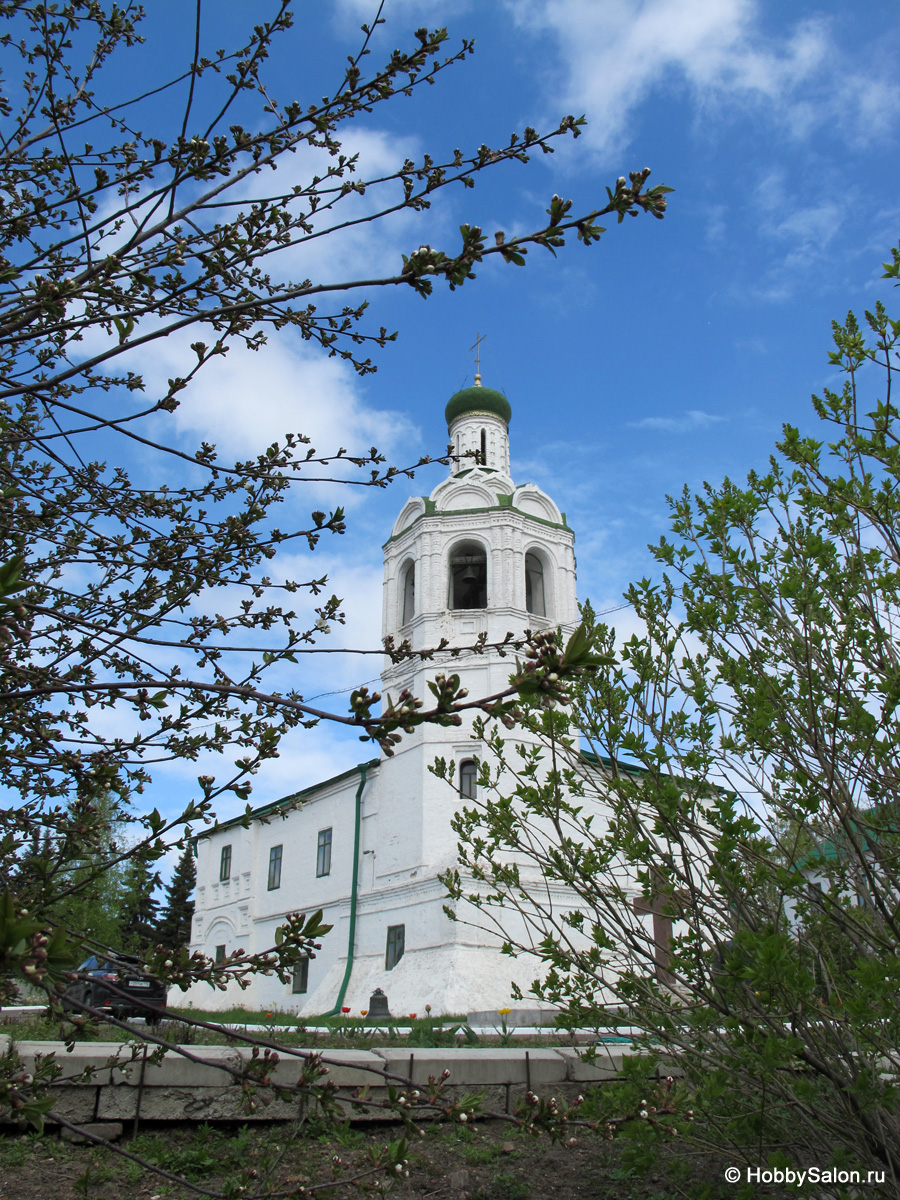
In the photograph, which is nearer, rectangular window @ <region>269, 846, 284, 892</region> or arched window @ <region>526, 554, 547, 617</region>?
arched window @ <region>526, 554, 547, 617</region>

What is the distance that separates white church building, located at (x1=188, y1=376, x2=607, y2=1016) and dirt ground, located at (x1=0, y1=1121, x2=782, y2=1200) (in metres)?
12.0

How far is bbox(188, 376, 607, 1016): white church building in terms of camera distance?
17.4m

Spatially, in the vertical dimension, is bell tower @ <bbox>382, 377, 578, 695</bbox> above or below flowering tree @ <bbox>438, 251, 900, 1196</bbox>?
above

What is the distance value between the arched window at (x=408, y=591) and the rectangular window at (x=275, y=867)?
8164mm

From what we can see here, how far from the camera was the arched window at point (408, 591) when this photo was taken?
2188 cm

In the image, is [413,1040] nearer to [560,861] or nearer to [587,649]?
[560,861]

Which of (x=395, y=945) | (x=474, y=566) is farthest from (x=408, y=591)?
(x=395, y=945)

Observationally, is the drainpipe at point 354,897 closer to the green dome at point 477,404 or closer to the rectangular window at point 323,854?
the rectangular window at point 323,854

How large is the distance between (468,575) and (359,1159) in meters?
18.3

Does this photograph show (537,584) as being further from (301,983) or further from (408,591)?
(301,983)

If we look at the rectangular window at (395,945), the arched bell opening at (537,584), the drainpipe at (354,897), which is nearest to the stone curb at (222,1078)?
the rectangular window at (395,945)

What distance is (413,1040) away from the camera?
7.39 meters

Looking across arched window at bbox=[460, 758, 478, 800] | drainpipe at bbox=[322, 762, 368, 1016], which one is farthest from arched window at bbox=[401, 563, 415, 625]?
arched window at bbox=[460, 758, 478, 800]

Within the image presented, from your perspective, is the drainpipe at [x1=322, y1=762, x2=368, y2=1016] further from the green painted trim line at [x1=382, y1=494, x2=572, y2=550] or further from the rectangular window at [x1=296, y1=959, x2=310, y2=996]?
the green painted trim line at [x1=382, y1=494, x2=572, y2=550]
